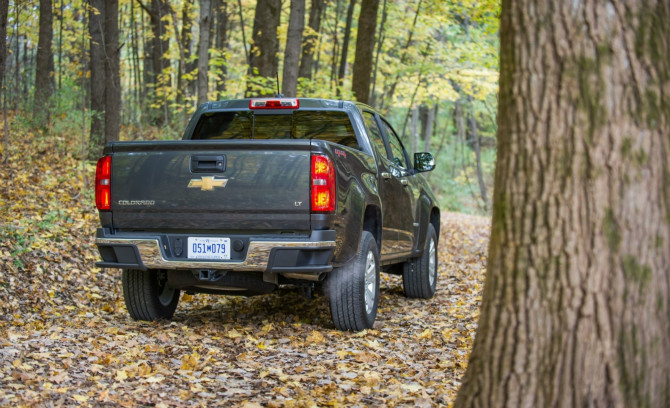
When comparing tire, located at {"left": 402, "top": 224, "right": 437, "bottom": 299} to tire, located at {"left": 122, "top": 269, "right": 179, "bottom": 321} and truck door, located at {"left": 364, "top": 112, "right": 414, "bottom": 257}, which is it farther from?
tire, located at {"left": 122, "top": 269, "right": 179, "bottom": 321}

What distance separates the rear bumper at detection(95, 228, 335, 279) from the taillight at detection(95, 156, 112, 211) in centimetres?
22

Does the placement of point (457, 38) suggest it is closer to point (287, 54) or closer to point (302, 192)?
point (287, 54)

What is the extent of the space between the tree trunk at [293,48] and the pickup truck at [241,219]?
21.2 ft

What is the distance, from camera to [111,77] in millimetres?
14484

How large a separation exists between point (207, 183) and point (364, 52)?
9.57 m

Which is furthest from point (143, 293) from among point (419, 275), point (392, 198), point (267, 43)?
point (267, 43)

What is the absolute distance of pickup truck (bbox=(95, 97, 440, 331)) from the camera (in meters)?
5.28

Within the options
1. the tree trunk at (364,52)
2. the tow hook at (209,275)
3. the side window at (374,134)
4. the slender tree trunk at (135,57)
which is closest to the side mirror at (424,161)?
the side window at (374,134)

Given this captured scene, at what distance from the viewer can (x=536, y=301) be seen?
9.20 feet

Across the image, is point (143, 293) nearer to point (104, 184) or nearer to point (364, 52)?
point (104, 184)

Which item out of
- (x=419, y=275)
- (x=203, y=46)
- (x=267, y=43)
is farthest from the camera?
(x=267, y=43)

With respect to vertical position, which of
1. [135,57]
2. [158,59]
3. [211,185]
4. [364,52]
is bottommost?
[211,185]

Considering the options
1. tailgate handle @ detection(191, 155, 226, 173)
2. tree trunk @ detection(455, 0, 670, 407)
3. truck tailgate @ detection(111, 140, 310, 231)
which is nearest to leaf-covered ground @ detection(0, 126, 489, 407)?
truck tailgate @ detection(111, 140, 310, 231)

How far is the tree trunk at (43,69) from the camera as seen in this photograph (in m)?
16.0
